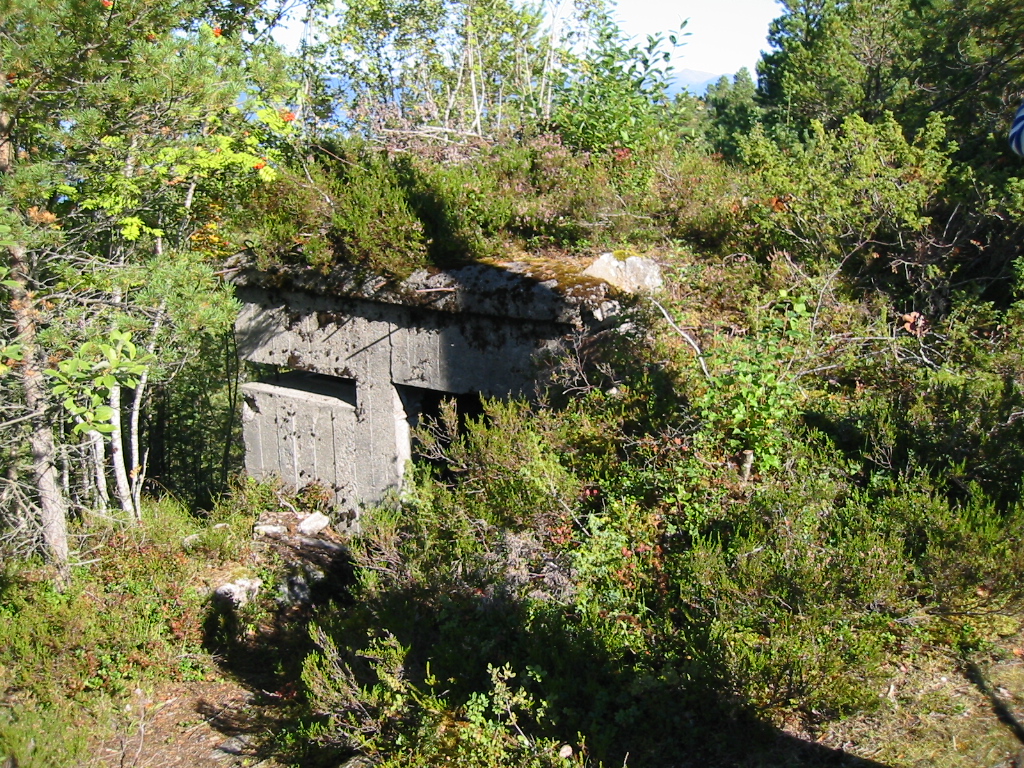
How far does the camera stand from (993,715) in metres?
3.00

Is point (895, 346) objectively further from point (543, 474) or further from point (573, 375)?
point (543, 474)

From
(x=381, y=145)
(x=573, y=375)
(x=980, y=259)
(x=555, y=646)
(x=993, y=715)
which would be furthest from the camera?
(x=381, y=145)

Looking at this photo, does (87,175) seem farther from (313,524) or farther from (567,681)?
(567,681)

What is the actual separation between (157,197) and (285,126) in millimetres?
1237

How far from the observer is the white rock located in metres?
6.42

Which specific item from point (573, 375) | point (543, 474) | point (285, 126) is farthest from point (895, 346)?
point (285, 126)

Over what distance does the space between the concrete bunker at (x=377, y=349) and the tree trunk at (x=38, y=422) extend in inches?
72.2

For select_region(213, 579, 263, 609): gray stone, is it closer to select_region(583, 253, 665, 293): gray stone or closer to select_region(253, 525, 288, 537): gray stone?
select_region(253, 525, 288, 537): gray stone

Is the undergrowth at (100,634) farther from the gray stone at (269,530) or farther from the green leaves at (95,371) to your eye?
the green leaves at (95,371)

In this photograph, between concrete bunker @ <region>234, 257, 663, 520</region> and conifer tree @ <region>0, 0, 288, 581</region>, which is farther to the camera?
concrete bunker @ <region>234, 257, 663, 520</region>

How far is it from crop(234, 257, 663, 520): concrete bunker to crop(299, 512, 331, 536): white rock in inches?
6.4

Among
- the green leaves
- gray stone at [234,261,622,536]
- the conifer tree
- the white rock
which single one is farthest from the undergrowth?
the green leaves

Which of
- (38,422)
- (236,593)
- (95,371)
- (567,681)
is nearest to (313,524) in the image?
(236,593)

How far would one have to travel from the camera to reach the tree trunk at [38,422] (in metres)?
4.86
